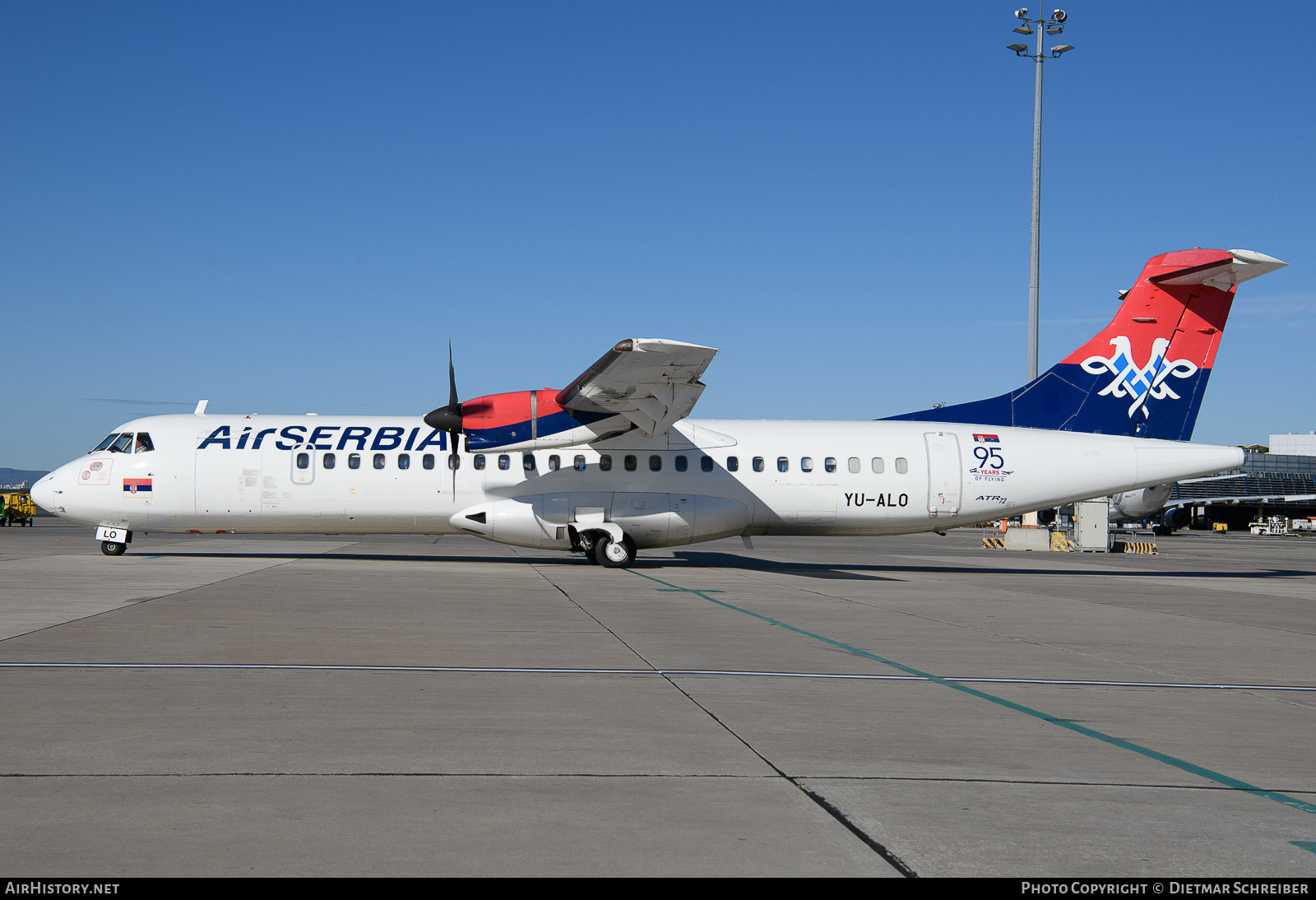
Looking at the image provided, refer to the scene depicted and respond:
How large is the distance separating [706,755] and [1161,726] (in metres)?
3.41

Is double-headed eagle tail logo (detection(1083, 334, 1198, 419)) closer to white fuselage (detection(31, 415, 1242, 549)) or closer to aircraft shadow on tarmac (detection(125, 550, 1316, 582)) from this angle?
white fuselage (detection(31, 415, 1242, 549))

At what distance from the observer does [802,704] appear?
7.16 m

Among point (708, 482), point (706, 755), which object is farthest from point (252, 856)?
point (708, 482)

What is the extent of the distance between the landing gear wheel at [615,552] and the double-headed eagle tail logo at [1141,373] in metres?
11.5

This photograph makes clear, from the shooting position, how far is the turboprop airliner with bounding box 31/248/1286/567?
68.0ft

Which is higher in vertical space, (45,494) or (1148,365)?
(1148,365)

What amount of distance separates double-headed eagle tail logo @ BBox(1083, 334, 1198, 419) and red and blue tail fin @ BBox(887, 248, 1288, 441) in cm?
2

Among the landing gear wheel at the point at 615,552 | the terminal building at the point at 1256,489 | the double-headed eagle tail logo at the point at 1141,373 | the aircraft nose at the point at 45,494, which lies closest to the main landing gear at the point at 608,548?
the landing gear wheel at the point at 615,552

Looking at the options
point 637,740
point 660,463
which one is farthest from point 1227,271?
point 637,740

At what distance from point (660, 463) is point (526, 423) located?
10.3 ft

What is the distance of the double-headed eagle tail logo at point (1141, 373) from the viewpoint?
2219 cm

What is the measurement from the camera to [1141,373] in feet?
73.0

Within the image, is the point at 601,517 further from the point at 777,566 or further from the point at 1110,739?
the point at 1110,739

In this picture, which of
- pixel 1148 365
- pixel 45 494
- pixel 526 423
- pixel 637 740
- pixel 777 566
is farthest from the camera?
pixel 777 566
